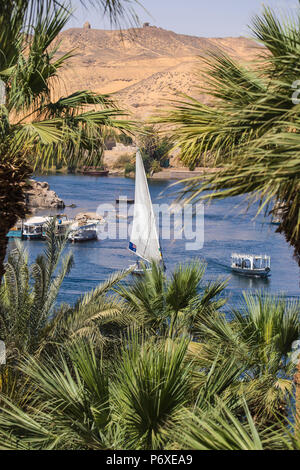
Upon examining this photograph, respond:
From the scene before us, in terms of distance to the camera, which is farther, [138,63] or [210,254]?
[138,63]

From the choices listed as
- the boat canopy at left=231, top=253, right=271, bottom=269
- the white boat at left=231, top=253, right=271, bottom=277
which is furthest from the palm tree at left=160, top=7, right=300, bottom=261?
the boat canopy at left=231, top=253, right=271, bottom=269

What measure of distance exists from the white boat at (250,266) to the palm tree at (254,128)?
3028 centimetres

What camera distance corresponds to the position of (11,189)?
5391 millimetres

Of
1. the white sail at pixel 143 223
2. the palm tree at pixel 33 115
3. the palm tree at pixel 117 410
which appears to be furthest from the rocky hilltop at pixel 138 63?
the palm tree at pixel 117 410

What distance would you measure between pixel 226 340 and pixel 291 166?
298cm

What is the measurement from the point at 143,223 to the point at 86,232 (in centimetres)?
1979

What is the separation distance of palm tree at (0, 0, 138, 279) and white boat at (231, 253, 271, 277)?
2903 centimetres

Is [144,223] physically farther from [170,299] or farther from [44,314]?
[44,314]

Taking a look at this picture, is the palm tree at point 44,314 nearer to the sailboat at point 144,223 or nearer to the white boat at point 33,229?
the sailboat at point 144,223

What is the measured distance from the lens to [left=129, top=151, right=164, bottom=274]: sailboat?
971 inches

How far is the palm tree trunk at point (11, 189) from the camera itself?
5.30m

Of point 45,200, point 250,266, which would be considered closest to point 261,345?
point 250,266

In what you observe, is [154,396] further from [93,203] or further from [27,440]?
[93,203]

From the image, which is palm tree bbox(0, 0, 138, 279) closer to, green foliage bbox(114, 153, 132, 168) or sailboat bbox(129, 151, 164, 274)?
sailboat bbox(129, 151, 164, 274)
